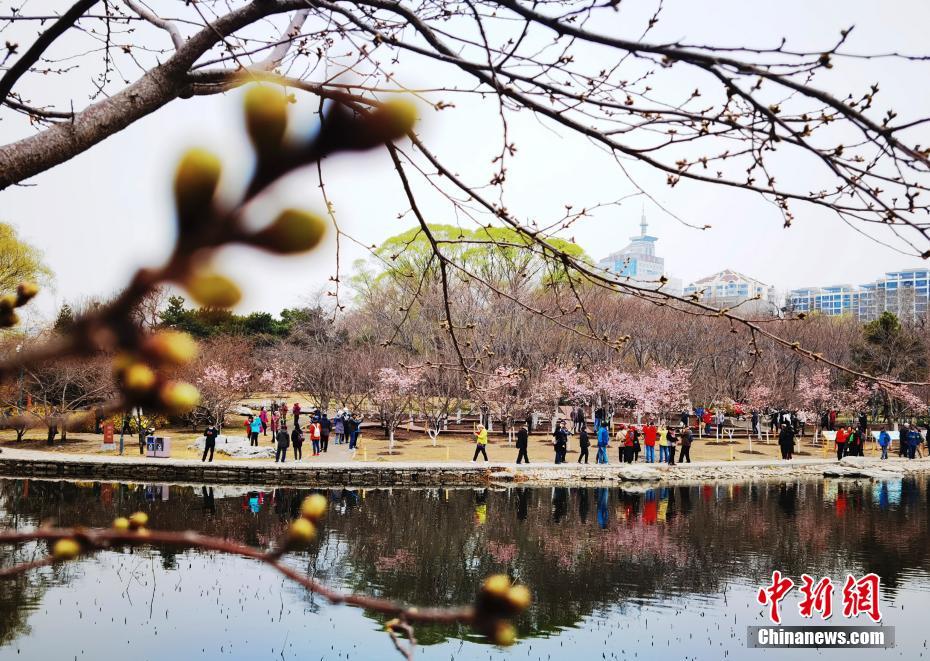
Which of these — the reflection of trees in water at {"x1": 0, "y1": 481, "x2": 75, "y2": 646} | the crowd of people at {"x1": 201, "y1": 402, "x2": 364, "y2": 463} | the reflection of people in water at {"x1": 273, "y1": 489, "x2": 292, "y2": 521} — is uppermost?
the crowd of people at {"x1": 201, "y1": 402, "x2": 364, "y2": 463}

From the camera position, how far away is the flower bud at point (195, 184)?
484 millimetres

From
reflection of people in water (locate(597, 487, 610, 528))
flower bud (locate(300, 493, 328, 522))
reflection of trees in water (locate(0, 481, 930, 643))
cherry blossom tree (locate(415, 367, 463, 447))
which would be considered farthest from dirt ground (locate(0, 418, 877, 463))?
flower bud (locate(300, 493, 328, 522))

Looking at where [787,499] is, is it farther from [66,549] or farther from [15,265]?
[66,549]

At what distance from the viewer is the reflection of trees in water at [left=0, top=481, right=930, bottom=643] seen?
37.7ft

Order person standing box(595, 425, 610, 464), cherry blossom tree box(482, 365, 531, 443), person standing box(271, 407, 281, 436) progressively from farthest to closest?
cherry blossom tree box(482, 365, 531, 443) < person standing box(271, 407, 281, 436) < person standing box(595, 425, 610, 464)

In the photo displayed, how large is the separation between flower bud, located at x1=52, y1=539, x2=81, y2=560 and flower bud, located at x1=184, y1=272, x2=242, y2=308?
0.34m

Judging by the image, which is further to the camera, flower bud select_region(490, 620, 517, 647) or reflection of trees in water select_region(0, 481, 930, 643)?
reflection of trees in water select_region(0, 481, 930, 643)

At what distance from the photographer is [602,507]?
17578 mm

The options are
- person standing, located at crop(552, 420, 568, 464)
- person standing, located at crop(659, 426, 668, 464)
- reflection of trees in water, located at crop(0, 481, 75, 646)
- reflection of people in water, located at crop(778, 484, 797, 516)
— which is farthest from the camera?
person standing, located at crop(659, 426, 668, 464)

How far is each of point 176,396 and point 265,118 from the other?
0.65ft

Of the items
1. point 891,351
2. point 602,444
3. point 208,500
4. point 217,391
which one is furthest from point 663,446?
point 891,351

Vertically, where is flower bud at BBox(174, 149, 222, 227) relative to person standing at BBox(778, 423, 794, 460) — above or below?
above

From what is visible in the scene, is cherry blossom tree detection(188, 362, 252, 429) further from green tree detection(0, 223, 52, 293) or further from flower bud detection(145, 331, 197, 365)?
flower bud detection(145, 331, 197, 365)

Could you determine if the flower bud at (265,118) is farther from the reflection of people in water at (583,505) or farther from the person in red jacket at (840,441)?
the person in red jacket at (840,441)
